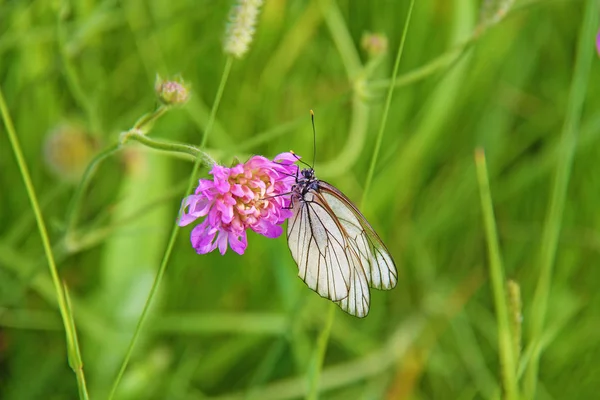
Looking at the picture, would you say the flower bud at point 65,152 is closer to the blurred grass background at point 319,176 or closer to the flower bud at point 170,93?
the blurred grass background at point 319,176

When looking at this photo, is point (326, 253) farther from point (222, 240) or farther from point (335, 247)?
point (222, 240)

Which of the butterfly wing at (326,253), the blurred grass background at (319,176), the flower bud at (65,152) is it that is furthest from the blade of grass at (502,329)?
the flower bud at (65,152)

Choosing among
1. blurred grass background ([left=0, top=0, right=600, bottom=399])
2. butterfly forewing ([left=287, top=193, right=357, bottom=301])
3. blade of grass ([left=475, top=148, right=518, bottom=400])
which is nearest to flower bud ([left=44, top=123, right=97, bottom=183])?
blurred grass background ([left=0, top=0, right=600, bottom=399])

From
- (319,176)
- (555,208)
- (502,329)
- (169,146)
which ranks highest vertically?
(319,176)

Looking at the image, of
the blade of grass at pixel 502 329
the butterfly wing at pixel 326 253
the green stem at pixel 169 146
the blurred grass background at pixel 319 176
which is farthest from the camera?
the blurred grass background at pixel 319 176

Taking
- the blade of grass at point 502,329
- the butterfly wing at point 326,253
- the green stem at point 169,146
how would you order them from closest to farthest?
1. the green stem at point 169,146
2. the blade of grass at point 502,329
3. the butterfly wing at point 326,253

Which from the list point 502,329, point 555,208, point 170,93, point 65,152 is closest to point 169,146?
point 170,93

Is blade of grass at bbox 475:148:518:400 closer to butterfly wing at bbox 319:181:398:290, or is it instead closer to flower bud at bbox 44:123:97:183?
butterfly wing at bbox 319:181:398:290
